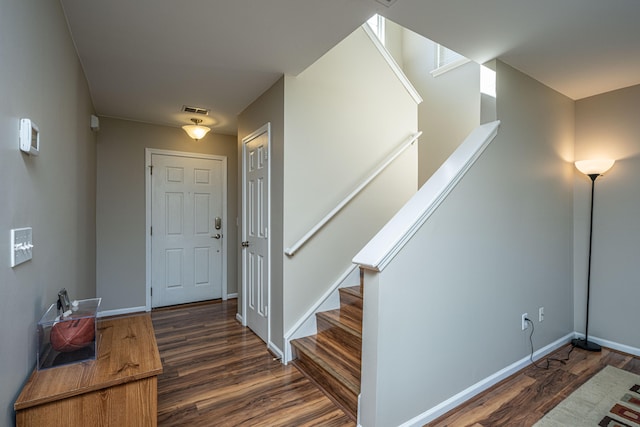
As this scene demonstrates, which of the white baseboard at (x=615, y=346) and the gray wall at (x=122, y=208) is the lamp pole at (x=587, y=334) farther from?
the gray wall at (x=122, y=208)

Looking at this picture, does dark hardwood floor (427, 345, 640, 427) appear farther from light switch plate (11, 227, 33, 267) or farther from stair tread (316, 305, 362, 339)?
light switch plate (11, 227, 33, 267)

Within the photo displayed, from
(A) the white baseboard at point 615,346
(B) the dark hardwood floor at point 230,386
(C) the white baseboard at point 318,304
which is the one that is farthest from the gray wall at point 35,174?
(A) the white baseboard at point 615,346

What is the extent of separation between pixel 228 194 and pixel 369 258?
10.7 ft

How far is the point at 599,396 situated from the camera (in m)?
2.05

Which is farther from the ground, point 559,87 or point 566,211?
point 559,87

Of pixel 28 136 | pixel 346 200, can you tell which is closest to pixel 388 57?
pixel 346 200

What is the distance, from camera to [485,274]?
210cm

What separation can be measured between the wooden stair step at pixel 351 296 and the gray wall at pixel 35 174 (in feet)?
6.35

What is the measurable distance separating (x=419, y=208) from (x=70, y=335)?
5.58 ft

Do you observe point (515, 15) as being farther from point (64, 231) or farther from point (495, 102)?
point (64, 231)

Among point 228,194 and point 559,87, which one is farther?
point 228,194

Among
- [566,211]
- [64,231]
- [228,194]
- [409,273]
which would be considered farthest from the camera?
[228,194]

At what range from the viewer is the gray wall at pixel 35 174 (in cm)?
96

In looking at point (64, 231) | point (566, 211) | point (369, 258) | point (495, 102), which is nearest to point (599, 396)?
point (566, 211)
